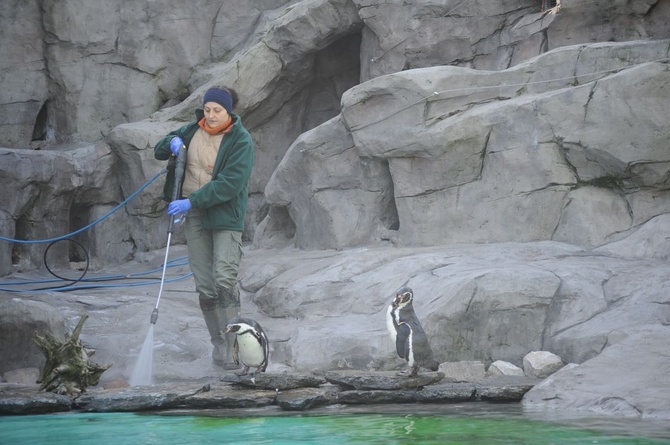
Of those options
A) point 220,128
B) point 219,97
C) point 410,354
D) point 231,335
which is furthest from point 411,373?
point 219,97

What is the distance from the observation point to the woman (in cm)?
635

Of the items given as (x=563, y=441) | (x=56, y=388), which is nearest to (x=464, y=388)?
(x=563, y=441)

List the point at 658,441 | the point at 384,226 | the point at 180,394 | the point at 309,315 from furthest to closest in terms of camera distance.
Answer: the point at 384,226 → the point at 309,315 → the point at 180,394 → the point at 658,441

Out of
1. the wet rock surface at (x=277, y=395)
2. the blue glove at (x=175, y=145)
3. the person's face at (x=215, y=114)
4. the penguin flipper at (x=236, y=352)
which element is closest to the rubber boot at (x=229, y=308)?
the penguin flipper at (x=236, y=352)

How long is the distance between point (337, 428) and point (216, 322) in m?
2.28

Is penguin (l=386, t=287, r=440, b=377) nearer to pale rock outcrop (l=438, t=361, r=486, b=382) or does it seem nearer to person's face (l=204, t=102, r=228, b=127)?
pale rock outcrop (l=438, t=361, r=486, b=382)

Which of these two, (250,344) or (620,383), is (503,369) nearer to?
(620,383)

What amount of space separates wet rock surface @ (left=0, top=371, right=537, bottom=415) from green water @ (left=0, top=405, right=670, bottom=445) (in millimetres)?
148

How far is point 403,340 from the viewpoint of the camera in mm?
5672

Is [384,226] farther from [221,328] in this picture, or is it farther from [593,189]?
[221,328]

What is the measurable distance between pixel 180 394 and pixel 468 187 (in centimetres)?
453

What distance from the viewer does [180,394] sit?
17.6ft

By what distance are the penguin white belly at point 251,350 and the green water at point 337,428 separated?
26.9 inches

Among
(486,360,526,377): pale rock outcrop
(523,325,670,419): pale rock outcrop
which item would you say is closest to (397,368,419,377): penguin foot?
(523,325,670,419): pale rock outcrop
